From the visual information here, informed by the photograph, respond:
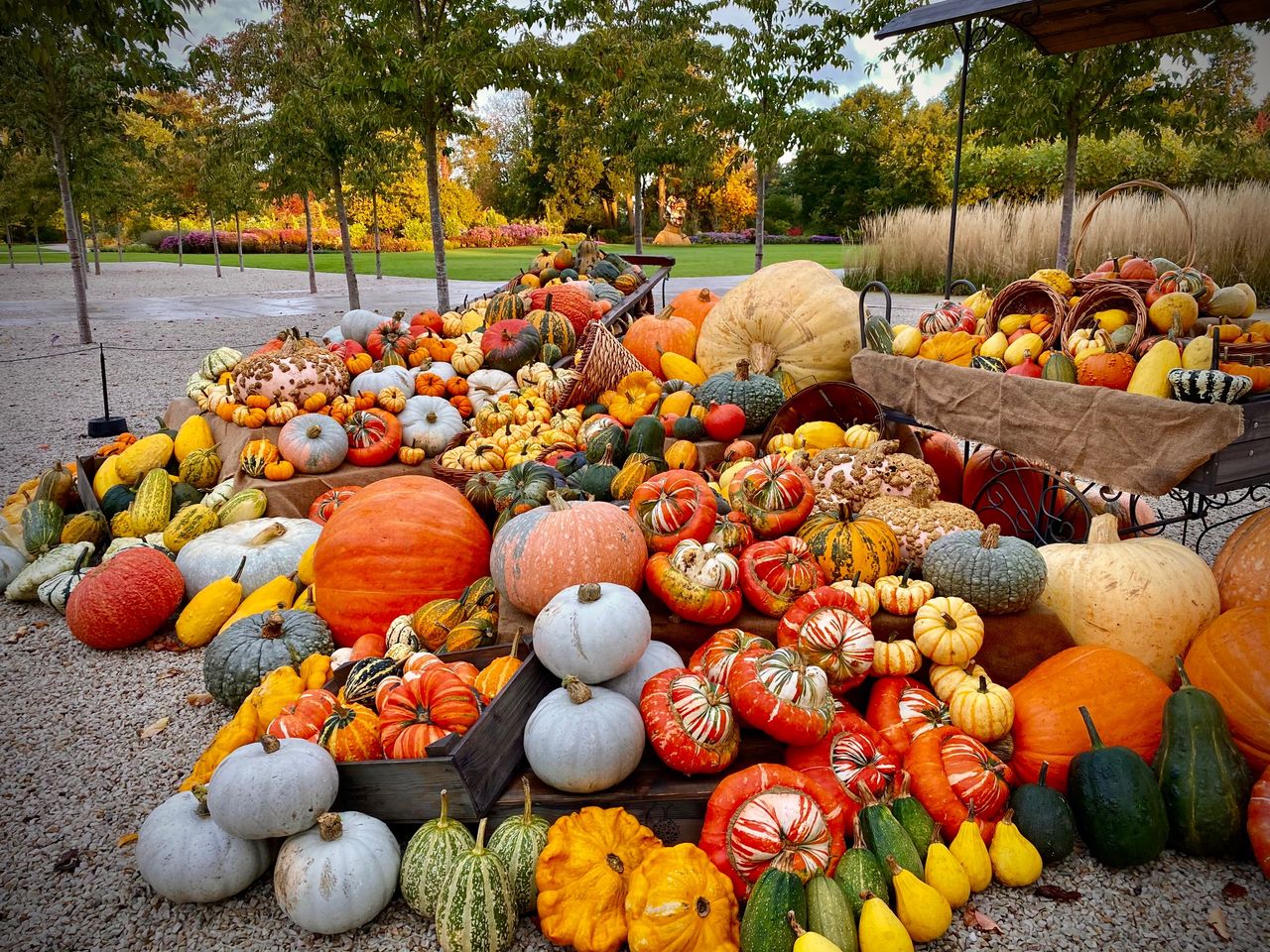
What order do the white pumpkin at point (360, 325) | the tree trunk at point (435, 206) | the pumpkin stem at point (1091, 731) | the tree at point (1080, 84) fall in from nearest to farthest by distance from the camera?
the pumpkin stem at point (1091, 731), the white pumpkin at point (360, 325), the tree at point (1080, 84), the tree trunk at point (435, 206)

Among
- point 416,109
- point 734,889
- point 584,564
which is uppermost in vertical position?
point 416,109

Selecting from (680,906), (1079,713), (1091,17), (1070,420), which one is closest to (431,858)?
(680,906)

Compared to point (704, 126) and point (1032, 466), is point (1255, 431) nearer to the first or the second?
point (1032, 466)

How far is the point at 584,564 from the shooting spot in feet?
10.2

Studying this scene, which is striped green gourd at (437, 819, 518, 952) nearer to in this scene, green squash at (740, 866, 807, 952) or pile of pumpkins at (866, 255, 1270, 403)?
green squash at (740, 866, 807, 952)

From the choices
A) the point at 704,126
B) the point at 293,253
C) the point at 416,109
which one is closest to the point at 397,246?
the point at 293,253

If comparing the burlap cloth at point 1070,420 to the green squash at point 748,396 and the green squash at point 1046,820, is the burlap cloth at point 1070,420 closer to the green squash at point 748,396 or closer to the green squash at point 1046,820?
the green squash at point 748,396

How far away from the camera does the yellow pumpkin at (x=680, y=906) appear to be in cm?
201

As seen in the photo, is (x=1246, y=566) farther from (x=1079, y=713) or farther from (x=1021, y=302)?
(x=1021, y=302)

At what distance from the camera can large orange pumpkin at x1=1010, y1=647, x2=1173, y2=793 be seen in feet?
8.72

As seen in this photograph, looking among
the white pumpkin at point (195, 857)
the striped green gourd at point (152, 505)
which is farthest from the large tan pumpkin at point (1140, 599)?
the striped green gourd at point (152, 505)

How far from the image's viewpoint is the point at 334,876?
7.18 feet

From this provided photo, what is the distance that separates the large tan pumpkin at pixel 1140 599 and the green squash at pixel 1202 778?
1.64 feet

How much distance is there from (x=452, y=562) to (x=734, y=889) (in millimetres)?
2116
